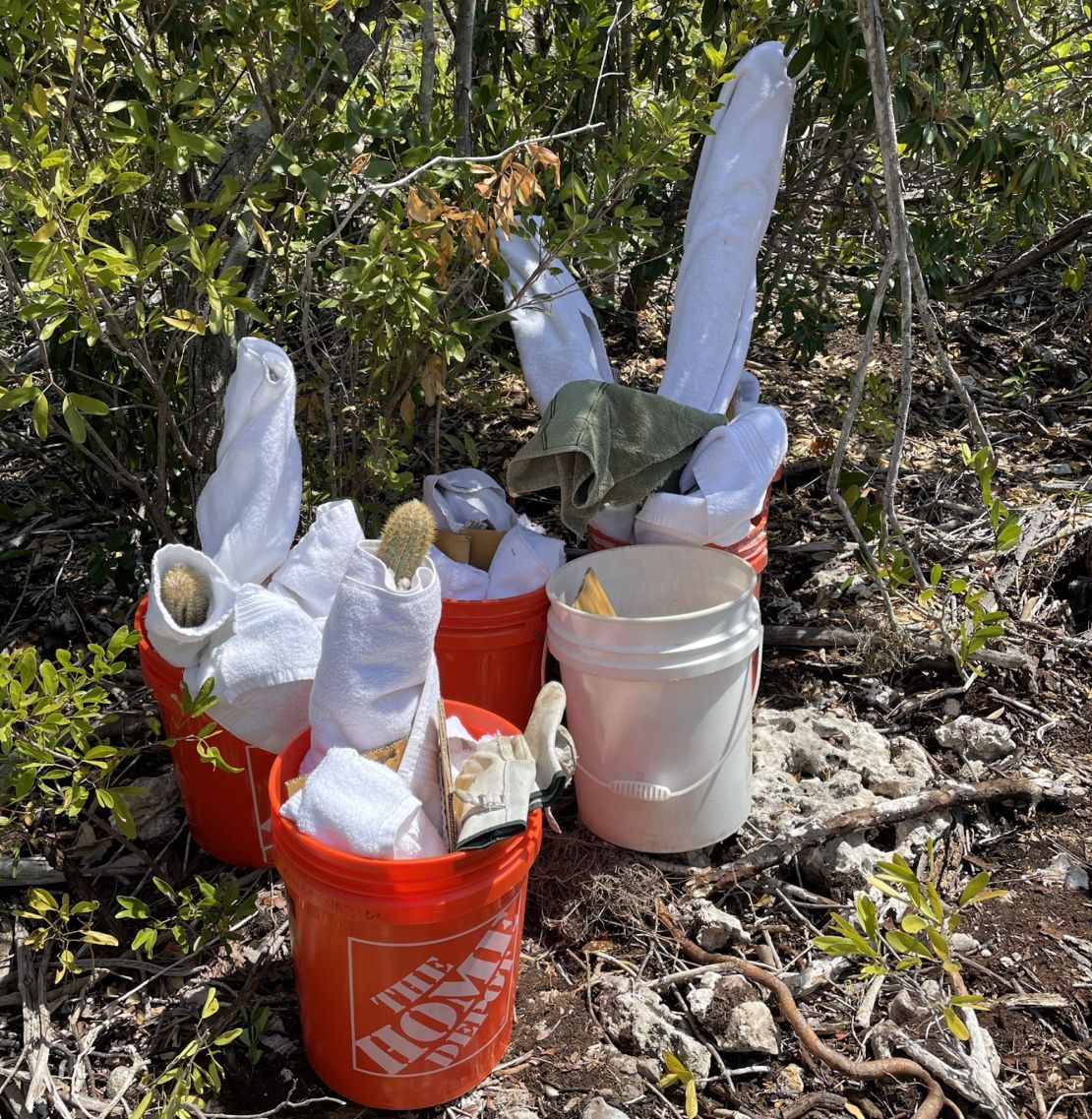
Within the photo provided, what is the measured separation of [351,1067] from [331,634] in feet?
2.45

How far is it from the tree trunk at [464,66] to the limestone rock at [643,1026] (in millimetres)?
1985

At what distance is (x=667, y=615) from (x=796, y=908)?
0.68m

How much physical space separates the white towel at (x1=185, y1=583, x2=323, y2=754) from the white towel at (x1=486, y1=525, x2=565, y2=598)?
532 mm

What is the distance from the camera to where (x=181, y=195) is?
2.77m

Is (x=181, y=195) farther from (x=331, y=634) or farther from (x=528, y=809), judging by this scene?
(x=528, y=809)

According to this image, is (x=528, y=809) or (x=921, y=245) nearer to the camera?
(x=528, y=809)

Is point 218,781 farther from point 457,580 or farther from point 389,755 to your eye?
point 457,580

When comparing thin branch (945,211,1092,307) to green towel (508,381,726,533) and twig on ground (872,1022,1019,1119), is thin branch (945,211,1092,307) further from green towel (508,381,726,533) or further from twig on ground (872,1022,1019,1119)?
twig on ground (872,1022,1019,1119)

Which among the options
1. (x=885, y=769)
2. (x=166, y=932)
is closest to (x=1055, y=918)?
(x=885, y=769)

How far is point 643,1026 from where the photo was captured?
2.18 m

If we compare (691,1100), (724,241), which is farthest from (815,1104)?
(724,241)

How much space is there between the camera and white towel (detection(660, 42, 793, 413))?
3.09m

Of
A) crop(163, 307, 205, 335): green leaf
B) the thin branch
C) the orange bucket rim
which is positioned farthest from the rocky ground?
crop(163, 307, 205, 335): green leaf

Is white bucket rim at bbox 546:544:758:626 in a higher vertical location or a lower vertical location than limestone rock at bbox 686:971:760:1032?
higher
